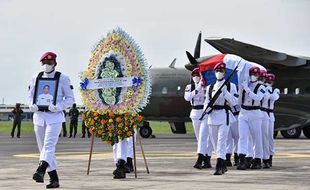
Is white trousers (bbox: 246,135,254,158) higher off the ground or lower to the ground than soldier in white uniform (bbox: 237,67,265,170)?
lower

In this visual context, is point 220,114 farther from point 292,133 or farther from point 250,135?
point 292,133

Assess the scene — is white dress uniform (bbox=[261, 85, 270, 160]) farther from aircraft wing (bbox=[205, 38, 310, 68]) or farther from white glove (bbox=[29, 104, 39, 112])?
aircraft wing (bbox=[205, 38, 310, 68])

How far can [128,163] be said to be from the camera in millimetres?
16328

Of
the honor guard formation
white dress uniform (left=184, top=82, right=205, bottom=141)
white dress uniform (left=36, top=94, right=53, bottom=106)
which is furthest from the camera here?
white dress uniform (left=184, top=82, right=205, bottom=141)

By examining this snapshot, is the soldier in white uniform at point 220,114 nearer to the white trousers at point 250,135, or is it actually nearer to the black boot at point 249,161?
the white trousers at point 250,135

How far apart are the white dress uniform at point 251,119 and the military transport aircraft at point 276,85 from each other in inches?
635

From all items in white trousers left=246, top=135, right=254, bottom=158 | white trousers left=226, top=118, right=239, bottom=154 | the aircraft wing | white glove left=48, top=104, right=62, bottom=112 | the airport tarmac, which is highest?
the aircraft wing

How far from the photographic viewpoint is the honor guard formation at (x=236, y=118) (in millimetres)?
15945

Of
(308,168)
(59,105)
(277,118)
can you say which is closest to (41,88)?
(59,105)

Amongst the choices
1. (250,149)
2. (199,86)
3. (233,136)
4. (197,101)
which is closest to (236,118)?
(233,136)

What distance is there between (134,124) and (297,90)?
2247 centimetres

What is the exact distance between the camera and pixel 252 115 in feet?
57.1

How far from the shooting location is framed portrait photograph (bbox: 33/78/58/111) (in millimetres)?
12945

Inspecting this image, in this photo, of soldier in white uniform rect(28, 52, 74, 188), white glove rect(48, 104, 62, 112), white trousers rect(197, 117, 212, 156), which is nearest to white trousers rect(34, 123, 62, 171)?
soldier in white uniform rect(28, 52, 74, 188)
